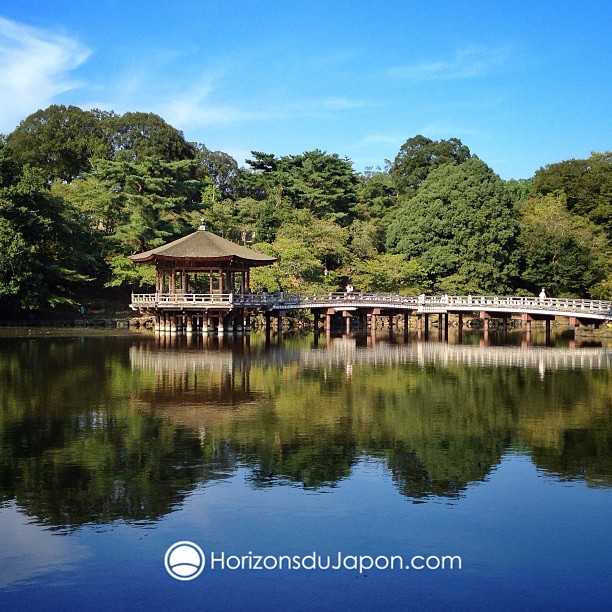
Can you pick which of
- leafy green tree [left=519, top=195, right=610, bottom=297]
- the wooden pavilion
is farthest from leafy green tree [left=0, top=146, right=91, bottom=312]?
leafy green tree [left=519, top=195, right=610, bottom=297]

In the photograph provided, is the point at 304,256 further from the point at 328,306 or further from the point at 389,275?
the point at 328,306

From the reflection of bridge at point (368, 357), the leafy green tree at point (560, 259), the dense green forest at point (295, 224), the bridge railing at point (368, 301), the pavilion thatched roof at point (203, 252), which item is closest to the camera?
the reflection of bridge at point (368, 357)

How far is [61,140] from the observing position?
6288 cm

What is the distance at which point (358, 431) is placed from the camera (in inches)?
691

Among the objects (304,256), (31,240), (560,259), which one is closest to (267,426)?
(304,256)

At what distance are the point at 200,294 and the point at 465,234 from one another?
1919 centimetres

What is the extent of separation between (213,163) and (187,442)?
225ft

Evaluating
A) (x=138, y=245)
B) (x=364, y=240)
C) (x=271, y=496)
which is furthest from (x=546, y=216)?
(x=271, y=496)

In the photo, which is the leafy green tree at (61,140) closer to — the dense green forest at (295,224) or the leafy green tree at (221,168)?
the dense green forest at (295,224)

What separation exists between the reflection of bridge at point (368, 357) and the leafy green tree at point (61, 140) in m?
31.5

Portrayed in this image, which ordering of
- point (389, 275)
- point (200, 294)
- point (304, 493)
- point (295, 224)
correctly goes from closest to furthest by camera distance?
point (304, 493), point (200, 294), point (389, 275), point (295, 224)

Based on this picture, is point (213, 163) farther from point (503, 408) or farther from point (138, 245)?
point (503, 408)

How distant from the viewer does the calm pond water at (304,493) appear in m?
9.78

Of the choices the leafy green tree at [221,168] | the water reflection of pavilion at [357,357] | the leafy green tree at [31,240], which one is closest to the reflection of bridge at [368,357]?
the water reflection of pavilion at [357,357]
